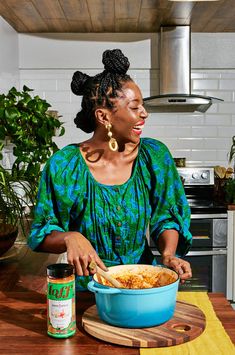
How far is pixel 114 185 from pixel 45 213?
223mm

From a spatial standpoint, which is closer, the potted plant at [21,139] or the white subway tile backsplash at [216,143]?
the potted plant at [21,139]

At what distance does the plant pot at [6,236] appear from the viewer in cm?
173

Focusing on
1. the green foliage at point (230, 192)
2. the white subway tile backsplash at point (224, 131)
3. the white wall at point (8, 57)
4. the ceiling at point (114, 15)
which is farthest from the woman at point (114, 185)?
the white subway tile backsplash at point (224, 131)

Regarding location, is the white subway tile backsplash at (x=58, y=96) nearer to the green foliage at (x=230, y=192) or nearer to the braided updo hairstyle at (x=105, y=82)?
the green foliage at (x=230, y=192)

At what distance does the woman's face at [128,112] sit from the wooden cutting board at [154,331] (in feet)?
1.73

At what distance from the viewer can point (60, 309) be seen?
1027 mm

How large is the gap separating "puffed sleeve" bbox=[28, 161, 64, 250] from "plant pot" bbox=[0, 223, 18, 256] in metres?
0.42

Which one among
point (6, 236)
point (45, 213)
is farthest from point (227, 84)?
point (45, 213)

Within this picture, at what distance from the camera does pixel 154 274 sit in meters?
1.17

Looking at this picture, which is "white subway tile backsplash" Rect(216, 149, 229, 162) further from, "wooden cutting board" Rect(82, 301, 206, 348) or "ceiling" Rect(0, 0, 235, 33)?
"wooden cutting board" Rect(82, 301, 206, 348)

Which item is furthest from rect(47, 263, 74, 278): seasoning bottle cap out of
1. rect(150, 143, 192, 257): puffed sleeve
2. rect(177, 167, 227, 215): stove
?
rect(177, 167, 227, 215): stove

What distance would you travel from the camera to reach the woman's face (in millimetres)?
1377

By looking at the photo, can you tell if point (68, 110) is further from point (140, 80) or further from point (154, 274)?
point (154, 274)

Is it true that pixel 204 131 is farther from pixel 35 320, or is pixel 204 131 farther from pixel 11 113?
pixel 35 320
